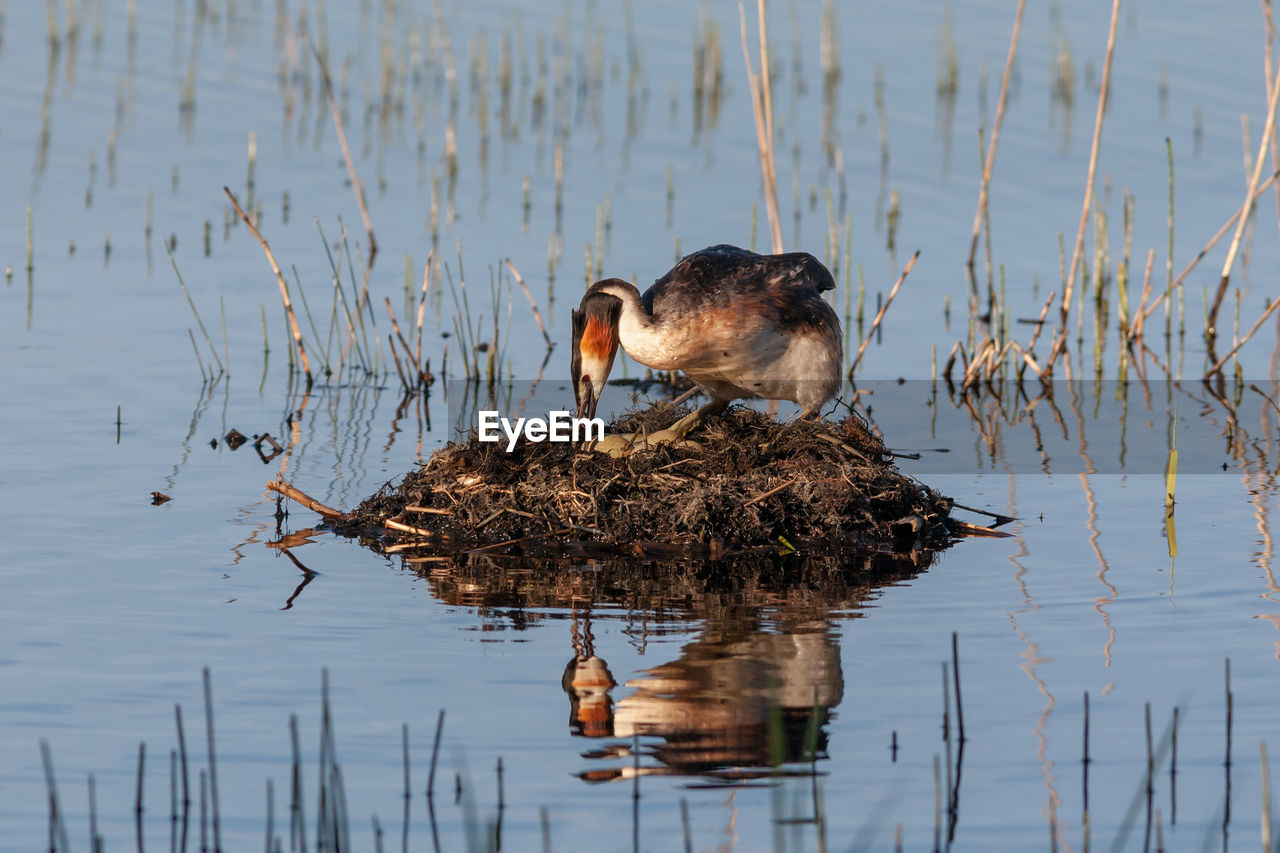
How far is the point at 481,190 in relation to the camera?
17.3m

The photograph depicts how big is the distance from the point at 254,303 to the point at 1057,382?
20.0 ft

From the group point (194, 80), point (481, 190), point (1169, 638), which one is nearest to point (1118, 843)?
point (1169, 638)

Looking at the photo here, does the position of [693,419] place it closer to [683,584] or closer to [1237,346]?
[683,584]

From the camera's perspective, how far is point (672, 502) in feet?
29.2

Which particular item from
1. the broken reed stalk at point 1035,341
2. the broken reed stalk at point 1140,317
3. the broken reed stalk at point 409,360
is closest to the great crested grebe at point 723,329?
the broken reed stalk at point 409,360

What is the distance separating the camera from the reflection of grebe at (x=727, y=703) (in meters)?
6.08

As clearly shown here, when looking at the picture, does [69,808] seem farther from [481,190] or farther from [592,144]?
Answer: [592,144]

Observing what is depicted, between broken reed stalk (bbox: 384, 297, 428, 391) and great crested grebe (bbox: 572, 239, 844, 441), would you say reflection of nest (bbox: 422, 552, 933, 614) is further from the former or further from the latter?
broken reed stalk (bbox: 384, 297, 428, 391)

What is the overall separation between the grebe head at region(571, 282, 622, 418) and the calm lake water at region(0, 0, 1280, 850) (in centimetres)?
112

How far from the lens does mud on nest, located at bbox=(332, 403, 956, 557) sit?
8852mm

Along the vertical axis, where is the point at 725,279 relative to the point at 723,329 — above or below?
above

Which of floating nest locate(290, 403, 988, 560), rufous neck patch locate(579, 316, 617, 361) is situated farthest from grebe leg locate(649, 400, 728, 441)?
rufous neck patch locate(579, 316, 617, 361)

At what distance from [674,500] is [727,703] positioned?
239cm

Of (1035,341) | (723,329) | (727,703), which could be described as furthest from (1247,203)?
(727,703)
